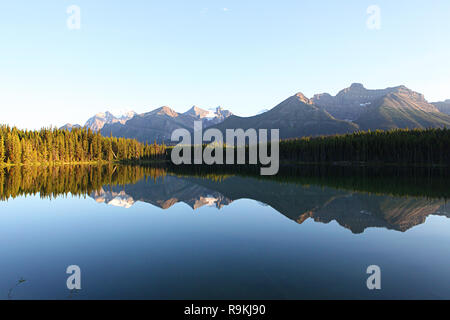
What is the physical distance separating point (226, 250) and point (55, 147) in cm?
16413

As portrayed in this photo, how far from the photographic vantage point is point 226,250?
51.5 feet

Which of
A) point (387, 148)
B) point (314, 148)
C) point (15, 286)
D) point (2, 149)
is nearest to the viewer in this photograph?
point (15, 286)

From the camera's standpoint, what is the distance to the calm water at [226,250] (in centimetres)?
1082

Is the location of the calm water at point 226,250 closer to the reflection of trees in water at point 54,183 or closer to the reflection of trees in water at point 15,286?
the reflection of trees in water at point 15,286

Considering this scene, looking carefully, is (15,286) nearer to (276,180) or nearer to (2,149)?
(276,180)

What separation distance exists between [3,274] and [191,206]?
20.7 metres

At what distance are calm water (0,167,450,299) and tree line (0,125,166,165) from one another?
406 ft

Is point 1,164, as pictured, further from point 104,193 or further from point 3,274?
point 3,274

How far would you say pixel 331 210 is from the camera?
1083 inches

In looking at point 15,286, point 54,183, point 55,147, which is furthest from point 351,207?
point 55,147

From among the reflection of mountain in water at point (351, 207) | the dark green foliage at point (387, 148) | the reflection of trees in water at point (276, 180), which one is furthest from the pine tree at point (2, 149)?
the dark green foliage at point (387, 148)

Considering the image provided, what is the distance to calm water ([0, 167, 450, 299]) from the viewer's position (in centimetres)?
1082

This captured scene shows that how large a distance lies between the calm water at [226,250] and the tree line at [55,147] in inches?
4868
